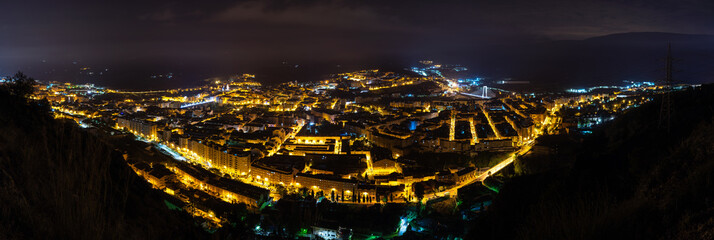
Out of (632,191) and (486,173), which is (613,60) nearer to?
(486,173)

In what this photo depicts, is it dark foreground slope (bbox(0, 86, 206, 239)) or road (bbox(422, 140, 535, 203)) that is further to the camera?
road (bbox(422, 140, 535, 203))

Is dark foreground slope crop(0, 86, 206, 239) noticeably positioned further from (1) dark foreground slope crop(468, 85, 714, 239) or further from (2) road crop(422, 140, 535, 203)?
(2) road crop(422, 140, 535, 203)

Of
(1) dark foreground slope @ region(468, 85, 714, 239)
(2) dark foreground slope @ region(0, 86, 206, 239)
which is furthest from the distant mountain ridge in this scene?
(2) dark foreground slope @ region(0, 86, 206, 239)

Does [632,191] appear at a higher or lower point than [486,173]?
higher

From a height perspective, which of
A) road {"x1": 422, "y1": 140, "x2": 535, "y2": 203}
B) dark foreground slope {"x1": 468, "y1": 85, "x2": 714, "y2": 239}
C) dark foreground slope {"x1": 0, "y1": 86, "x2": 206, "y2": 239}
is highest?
dark foreground slope {"x1": 0, "y1": 86, "x2": 206, "y2": 239}

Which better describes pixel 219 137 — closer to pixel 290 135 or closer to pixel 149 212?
pixel 290 135

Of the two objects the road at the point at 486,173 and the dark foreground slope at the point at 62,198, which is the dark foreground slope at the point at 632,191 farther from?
the road at the point at 486,173

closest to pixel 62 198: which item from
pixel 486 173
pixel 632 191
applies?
pixel 632 191

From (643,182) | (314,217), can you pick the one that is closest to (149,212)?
(643,182)

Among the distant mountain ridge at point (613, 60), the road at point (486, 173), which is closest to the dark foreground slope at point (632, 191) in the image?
the road at point (486, 173)
